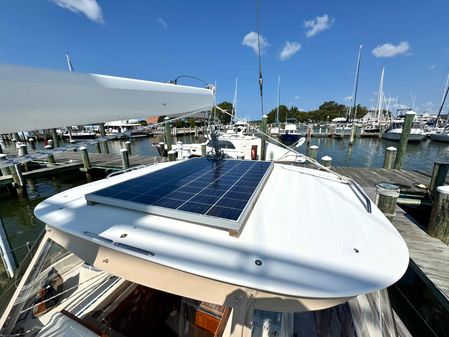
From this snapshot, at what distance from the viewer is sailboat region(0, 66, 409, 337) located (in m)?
1.43

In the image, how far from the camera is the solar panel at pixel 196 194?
84.5 inches

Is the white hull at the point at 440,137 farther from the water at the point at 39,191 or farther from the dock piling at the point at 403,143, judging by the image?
the dock piling at the point at 403,143

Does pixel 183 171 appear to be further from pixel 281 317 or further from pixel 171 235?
pixel 281 317

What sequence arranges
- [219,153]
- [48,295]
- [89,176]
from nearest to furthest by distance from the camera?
[48,295], [219,153], [89,176]

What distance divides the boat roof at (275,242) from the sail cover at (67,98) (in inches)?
44.5

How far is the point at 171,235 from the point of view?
6.46 ft

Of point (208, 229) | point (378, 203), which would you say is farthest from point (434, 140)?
point (208, 229)

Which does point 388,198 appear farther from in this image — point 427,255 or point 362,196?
point 362,196

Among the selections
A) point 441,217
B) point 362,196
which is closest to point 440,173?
point 441,217

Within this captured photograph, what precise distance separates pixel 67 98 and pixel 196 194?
1747mm

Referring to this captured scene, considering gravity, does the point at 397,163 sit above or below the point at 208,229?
below

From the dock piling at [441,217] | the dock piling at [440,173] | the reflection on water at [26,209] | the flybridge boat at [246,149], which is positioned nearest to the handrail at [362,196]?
the dock piling at [441,217]

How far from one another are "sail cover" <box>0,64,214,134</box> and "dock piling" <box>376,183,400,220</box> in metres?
5.44

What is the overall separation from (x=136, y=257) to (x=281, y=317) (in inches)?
70.2
